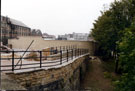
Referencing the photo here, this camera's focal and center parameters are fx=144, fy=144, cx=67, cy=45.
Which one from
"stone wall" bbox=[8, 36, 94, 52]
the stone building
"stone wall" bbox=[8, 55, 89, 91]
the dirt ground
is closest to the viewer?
"stone wall" bbox=[8, 55, 89, 91]

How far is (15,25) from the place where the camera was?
52.1 m

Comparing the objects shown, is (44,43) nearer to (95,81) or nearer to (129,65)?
(95,81)

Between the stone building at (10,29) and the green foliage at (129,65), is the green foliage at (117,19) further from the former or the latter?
the stone building at (10,29)

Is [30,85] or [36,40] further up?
[36,40]

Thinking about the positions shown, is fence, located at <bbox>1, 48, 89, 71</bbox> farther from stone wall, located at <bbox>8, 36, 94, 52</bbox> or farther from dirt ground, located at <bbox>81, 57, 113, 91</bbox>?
stone wall, located at <bbox>8, 36, 94, 52</bbox>

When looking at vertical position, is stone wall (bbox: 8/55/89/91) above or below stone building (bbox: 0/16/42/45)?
below

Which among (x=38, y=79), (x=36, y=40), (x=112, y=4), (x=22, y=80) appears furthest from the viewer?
(x=36, y=40)

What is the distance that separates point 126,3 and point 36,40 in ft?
52.3

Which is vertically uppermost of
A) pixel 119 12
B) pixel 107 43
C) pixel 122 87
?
pixel 119 12

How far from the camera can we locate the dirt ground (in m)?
12.8

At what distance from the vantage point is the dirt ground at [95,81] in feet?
42.1

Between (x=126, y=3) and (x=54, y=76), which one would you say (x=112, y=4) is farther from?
(x=54, y=76)

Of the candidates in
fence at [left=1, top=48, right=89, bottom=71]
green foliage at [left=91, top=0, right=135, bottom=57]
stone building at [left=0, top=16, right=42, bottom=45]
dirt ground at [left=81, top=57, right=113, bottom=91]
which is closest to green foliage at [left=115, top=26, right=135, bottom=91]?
fence at [left=1, top=48, right=89, bottom=71]

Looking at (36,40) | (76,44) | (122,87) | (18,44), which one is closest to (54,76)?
(122,87)
